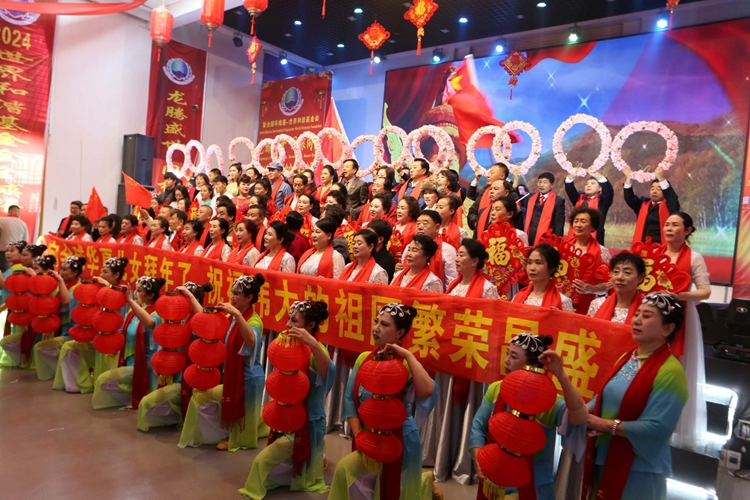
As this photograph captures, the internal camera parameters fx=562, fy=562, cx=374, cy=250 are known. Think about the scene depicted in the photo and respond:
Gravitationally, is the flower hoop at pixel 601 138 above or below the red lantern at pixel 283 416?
above

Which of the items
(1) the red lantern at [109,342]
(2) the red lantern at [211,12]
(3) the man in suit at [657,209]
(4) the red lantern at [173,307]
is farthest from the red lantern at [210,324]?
(2) the red lantern at [211,12]

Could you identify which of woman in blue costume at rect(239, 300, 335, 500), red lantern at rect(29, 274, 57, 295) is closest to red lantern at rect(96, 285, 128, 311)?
red lantern at rect(29, 274, 57, 295)

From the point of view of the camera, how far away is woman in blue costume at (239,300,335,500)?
2803 mm

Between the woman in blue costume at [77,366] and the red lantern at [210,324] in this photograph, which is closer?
the red lantern at [210,324]

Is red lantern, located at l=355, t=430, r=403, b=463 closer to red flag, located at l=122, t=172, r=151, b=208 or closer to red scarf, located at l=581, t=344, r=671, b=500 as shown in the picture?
red scarf, located at l=581, t=344, r=671, b=500

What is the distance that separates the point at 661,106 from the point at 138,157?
28.9ft

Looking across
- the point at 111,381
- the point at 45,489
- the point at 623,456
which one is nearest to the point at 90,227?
the point at 111,381

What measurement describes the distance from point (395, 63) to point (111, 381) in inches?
362

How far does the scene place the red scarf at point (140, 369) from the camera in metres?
4.10

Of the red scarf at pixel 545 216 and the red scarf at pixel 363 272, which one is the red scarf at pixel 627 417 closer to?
the red scarf at pixel 363 272

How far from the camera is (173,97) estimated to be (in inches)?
449

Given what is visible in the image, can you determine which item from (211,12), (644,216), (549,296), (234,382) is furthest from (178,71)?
(549,296)

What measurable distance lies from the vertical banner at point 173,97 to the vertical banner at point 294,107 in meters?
1.53

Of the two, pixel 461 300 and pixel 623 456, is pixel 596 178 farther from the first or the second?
pixel 623 456
